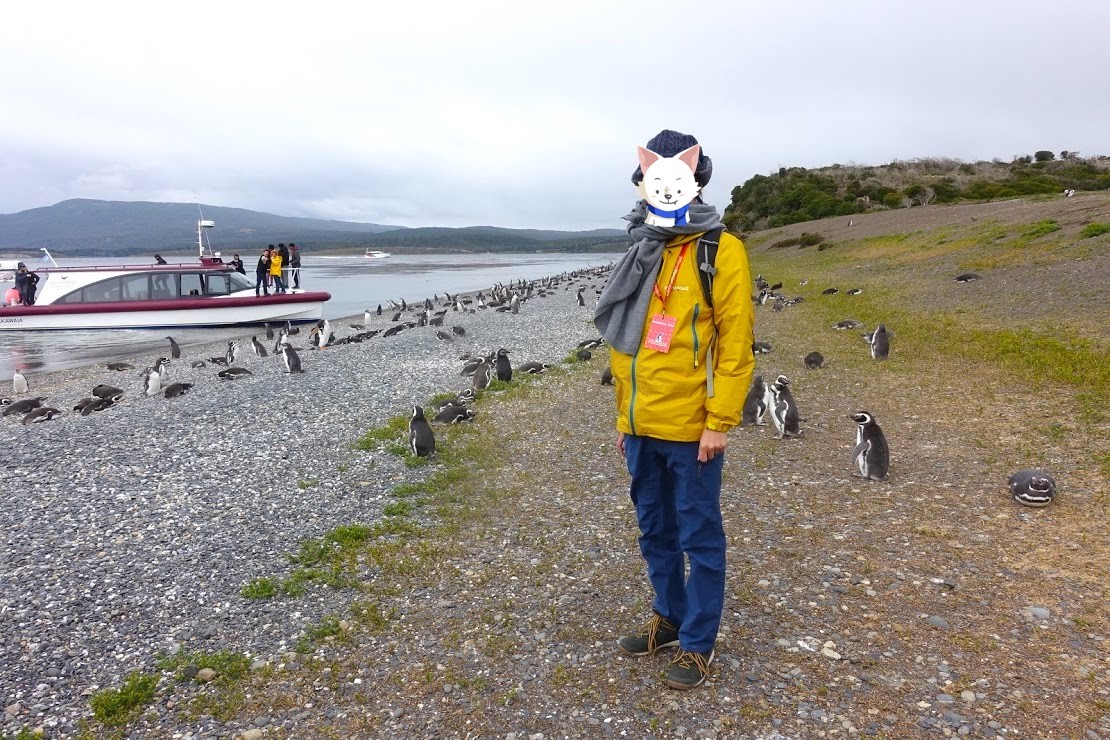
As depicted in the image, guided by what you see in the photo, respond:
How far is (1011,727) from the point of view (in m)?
3.37

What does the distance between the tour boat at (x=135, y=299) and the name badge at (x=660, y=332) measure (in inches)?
1028

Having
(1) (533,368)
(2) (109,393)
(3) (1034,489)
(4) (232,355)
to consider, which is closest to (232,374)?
(2) (109,393)

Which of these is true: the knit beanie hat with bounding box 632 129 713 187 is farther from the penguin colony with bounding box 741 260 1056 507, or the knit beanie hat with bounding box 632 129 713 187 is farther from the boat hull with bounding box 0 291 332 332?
the boat hull with bounding box 0 291 332 332

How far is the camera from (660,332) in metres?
3.51

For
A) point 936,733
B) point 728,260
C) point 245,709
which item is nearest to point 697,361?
point 728,260

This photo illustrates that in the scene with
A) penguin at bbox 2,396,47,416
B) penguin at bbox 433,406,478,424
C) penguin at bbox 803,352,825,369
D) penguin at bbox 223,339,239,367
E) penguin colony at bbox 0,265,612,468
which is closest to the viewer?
penguin at bbox 433,406,478,424

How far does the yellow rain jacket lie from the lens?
133 inches

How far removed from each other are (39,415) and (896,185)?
68.0 meters

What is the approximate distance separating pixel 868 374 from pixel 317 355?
14047 millimetres

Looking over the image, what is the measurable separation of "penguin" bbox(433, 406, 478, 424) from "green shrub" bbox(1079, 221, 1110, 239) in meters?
20.5

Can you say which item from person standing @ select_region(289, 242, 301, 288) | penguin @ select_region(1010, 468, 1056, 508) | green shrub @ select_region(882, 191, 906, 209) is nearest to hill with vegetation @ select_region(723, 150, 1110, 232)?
green shrub @ select_region(882, 191, 906, 209)

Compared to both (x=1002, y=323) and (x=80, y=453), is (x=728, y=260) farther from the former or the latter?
(x=1002, y=323)

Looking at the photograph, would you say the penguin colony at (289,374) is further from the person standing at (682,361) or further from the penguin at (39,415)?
the person standing at (682,361)

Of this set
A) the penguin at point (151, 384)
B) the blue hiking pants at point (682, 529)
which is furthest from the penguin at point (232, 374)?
the blue hiking pants at point (682, 529)
